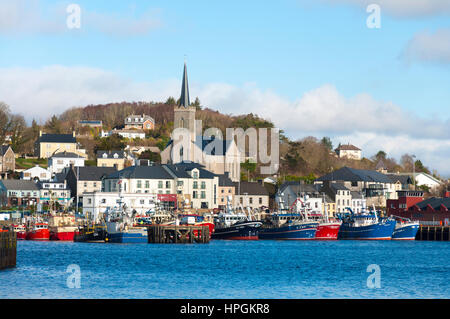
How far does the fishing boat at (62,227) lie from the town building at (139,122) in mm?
71940

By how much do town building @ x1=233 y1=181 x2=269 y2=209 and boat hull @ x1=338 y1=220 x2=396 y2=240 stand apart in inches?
1108

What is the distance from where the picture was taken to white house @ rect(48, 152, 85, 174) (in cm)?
14625

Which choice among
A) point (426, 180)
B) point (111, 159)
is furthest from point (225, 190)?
point (426, 180)

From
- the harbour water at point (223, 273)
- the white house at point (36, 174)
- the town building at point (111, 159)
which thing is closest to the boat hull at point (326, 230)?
the harbour water at point (223, 273)

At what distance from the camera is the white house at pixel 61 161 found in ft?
480

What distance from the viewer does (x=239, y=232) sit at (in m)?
107

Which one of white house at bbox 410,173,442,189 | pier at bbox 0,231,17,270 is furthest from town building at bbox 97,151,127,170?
pier at bbox 0,231,17,270

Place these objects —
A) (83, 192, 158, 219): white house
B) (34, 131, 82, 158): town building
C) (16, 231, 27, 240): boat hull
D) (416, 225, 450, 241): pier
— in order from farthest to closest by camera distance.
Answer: (34, 131, 82, 158): town building, (83, 192, 158, 219): white house, (416, 225, 450, 241): pier, (16, 231, 27, 240): boat hull

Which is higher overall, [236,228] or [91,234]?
[236,228]

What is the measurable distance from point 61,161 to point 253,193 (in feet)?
113

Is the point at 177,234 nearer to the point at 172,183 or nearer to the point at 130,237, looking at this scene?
the point at 130,237

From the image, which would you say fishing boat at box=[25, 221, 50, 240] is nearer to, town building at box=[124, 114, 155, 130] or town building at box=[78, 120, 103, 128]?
town building at box=[78, 120, 103, 128]

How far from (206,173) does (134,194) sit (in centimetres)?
1390

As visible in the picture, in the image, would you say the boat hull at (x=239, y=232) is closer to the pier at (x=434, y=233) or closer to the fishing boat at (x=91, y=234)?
the fishing boat at (x=91, y=234)
